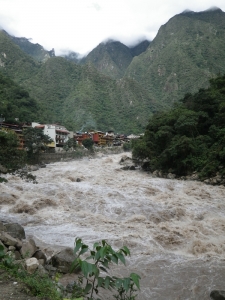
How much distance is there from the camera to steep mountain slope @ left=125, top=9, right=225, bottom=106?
286 feet

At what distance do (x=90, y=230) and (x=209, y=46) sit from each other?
4036 inches

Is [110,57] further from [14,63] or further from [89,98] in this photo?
[89,98]

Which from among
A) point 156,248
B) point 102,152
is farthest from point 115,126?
point 156,248

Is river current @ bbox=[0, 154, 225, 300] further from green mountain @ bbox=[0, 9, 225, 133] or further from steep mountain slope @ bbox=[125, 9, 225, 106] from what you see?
steep mountain slope @ bbox=[125, 9, 225, 106]

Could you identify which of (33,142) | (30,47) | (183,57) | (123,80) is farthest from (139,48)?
(33,142)

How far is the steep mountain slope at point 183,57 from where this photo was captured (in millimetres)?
87250

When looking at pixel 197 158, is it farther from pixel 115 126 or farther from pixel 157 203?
pixel 115 126

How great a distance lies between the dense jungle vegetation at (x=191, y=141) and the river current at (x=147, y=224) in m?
4.05

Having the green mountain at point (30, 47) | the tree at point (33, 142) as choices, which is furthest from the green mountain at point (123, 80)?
the green mountain at point (30, 47)

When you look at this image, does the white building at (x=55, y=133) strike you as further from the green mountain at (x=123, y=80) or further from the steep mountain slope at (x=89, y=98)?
the steep mountain slope at (x=89, y=98)

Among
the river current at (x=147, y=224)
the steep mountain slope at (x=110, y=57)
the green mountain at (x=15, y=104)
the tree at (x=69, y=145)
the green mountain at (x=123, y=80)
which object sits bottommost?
the river current at (x=147, y=224)

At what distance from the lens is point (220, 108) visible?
70.6 ft

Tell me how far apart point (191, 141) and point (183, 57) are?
272 feet

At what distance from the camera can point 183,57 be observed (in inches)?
3681
